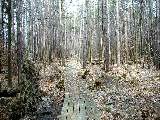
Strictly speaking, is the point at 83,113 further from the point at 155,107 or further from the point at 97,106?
the point at 155,107

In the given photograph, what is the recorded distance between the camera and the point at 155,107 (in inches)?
439

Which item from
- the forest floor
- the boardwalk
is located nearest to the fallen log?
the forest floor

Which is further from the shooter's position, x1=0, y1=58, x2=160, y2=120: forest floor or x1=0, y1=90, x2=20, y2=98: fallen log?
x1=0, y1=90, x2=20, y2=98: fallen log

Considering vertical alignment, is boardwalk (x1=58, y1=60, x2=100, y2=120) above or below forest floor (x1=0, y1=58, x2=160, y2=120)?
below

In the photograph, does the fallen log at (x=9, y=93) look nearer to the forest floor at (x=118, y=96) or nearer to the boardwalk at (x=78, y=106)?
the forest floor at (x=118, y=96)

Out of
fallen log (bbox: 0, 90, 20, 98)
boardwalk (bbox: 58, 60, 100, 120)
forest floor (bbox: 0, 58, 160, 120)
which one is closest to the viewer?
forest floor (bbox: 0, 58, 160, 120)

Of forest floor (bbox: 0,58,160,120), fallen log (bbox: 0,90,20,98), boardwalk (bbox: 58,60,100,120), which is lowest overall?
boardwalk (bbox: 58,60,100,120)

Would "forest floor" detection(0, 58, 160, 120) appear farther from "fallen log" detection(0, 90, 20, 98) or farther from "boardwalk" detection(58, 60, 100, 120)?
"fallen log" detection(0, 90, 20, 98)

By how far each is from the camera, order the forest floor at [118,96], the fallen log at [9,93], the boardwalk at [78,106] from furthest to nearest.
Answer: the fallen log at [9,93]
the boardwalk at [78,106]
the forest floor at [118,96]

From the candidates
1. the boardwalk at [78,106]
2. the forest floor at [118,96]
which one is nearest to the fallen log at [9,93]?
the forest floor at [118,96]

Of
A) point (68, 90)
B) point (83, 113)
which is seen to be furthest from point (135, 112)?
point (68, 90)

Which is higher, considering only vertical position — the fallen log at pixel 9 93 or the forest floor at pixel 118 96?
the fallen log at pixel 9 93

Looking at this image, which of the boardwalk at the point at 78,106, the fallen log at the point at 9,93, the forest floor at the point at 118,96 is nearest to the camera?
the forest floor at the point at 118,96

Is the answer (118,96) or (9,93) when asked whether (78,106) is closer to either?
(118,96)
